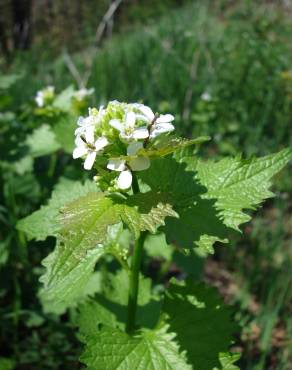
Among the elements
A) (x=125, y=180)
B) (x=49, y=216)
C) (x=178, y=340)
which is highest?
(x=125, y=180)

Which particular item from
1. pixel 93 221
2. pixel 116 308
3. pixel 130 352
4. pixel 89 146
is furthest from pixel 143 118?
pixel 116 308

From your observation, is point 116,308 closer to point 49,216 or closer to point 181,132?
point 49,216

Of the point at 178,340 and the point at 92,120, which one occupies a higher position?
the point at 92,120

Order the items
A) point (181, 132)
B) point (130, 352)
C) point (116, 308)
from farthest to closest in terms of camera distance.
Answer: point (181, 132) → point (116, 308) → point (130, 352)

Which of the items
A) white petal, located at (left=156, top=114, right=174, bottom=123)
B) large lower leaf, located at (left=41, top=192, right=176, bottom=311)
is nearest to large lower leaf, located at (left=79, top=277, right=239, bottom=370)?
large lower leaf, located at (left=41, top=192, right=176, bottom=311)

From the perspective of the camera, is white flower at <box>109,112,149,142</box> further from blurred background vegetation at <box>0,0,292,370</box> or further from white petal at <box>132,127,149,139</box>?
blurred background vegetation at <box>0,0,292,370</box>

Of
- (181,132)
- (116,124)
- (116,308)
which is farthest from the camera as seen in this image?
(181,132)

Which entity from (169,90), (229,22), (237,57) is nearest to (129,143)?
(169,90)
